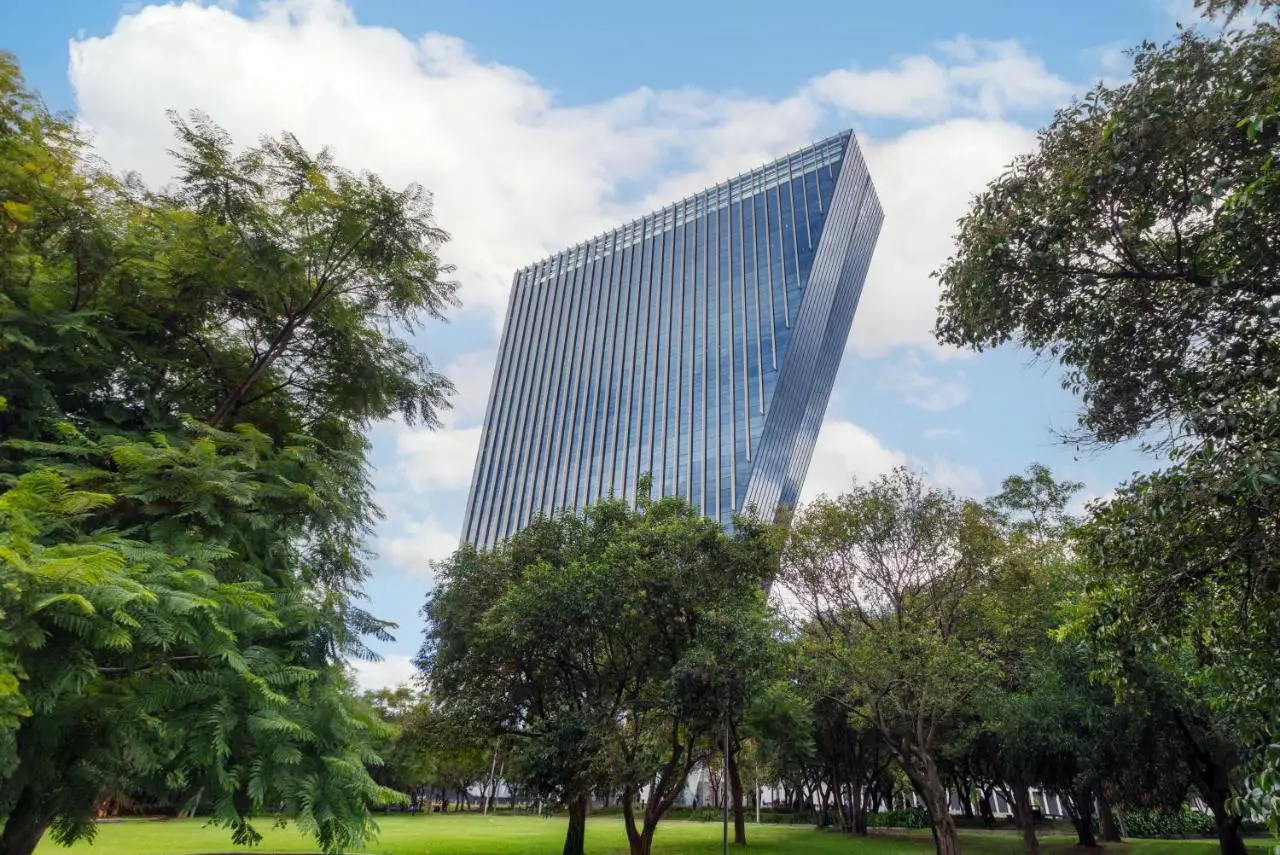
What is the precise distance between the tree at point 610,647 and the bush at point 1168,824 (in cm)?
3338

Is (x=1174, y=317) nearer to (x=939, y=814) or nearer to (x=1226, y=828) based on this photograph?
(x=939, y=814)

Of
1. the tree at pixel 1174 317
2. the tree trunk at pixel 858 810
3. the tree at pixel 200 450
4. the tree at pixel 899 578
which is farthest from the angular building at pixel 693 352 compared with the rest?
the tree at pixel 1174 317

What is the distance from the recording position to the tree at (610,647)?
19656 millimetres

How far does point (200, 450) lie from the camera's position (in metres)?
8.91

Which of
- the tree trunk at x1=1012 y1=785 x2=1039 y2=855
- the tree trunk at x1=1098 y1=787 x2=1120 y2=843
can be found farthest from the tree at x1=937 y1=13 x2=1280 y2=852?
the tree trunk at x1=1098 y1=787 x2=1120 y2=843

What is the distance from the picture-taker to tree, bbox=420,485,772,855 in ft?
64.5

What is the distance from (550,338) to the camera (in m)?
125

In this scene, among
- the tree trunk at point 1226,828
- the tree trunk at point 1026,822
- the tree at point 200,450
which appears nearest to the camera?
the tree at point 200,450

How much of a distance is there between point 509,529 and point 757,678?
3872 inches

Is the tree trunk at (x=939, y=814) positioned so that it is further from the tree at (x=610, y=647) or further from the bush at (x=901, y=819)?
the bush at (x=901, y=819)

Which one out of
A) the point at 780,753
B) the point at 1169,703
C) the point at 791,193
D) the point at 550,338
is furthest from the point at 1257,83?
the point at 550,338

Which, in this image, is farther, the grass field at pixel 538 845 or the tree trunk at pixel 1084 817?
the tree trunk at pixel 1084 817

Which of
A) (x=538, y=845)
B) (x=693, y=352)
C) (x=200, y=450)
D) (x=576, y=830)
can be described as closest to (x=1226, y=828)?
(x=576, y=830)

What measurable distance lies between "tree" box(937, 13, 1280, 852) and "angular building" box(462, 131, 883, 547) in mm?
75912
